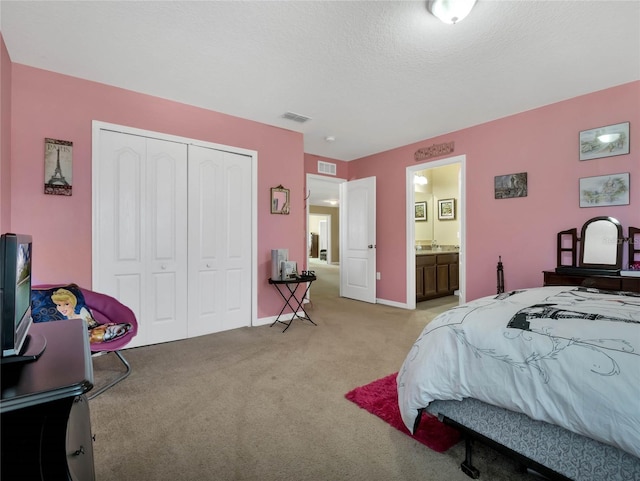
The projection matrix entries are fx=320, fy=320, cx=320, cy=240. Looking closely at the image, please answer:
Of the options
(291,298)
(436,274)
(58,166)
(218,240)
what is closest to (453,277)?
(436,274)

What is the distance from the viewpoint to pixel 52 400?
0.73 meters

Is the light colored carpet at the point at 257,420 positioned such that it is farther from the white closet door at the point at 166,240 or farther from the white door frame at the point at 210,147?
the white door frame at the point at 210,147

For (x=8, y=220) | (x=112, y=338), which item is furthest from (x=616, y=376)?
(x=8, y=220)

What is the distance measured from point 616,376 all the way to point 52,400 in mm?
1657

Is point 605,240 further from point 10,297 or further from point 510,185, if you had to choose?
point 10,297

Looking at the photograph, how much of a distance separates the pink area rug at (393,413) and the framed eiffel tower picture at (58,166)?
2.93 metres

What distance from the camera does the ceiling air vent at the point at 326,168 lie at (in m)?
5.54

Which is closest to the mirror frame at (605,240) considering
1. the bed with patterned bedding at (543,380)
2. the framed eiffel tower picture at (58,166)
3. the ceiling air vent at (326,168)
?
the bed with patterned bedding at (543,380)

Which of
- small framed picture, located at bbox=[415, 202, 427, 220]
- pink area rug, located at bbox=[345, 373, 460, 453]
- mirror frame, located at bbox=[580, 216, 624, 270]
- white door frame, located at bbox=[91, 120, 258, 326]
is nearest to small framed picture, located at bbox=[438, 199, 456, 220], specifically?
small framed picture, located at bbox=[415, 202, 427, 220]

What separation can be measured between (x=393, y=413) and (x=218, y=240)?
2.58 metres

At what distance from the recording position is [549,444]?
4.13ft

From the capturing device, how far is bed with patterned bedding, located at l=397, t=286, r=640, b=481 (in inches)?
43.1

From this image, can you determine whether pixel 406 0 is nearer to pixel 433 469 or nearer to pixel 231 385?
pixel 433 469

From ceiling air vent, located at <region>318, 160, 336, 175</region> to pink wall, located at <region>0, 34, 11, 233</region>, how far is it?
3.89 m
